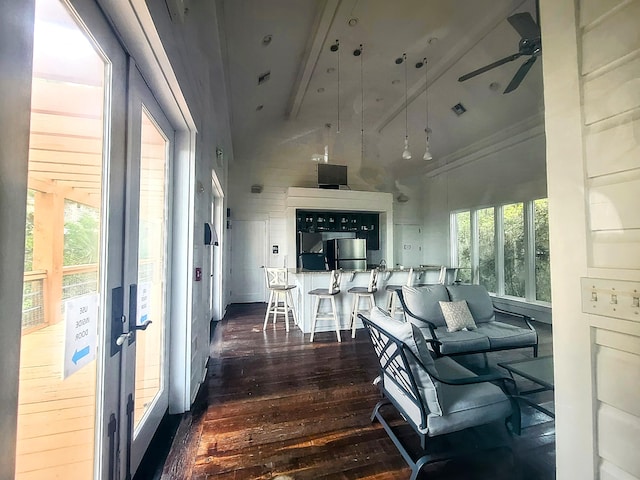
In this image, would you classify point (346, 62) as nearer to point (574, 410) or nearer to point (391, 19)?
point (391, 19)

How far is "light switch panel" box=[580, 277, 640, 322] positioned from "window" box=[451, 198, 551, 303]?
159 centimetres

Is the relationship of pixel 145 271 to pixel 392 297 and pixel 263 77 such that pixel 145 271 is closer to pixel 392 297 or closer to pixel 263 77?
pixel 392 297

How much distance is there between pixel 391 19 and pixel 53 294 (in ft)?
14.7

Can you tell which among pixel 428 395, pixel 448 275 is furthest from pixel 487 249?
pixel 428 395

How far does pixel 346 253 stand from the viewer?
6488 millimetres

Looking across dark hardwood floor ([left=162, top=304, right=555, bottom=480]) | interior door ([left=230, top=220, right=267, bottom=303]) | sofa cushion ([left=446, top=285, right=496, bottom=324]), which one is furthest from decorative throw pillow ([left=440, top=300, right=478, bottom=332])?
interior door ([left=230, top=220, right=267, bottom=303])

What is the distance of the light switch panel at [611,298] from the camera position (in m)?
0.73

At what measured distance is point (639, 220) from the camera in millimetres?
720

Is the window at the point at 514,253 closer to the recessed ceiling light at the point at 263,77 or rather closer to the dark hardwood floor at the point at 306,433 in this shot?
the dark hardwood floor at the point at 306,433

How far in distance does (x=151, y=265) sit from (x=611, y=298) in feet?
7.12

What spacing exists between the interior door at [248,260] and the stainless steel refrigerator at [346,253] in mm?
1640

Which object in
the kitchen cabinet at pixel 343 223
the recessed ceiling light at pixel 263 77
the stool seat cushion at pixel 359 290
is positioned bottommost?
the stool seat cushion at pixel 359 290

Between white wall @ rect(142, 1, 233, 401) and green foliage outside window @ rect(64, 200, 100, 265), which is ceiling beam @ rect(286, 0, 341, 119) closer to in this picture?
white wall @ rect(142, 1, 233, 401)

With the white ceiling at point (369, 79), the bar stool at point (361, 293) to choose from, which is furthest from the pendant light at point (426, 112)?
the bar stool at point (361, 293)
